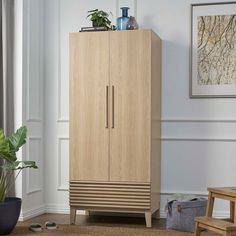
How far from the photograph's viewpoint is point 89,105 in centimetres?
462

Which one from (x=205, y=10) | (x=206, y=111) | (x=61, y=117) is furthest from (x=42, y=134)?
(x=205, y=10)

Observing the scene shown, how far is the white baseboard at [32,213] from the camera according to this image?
186 inches

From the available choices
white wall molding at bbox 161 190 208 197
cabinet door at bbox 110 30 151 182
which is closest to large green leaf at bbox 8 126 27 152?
cabinet door at bbox 110 30 151 182

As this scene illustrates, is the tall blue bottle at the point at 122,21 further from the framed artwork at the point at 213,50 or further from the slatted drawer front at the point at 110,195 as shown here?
the slatted drawer front at the point at 110,195

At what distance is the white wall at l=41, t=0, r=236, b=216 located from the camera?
4.82 m

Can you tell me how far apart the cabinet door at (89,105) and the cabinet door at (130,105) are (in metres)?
0.08

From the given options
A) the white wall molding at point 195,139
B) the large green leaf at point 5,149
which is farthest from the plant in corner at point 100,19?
the large green leaf at point 5,149

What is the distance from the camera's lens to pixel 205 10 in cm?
488

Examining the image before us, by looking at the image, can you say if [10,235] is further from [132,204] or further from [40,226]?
[132,204]

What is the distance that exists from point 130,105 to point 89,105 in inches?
15.1

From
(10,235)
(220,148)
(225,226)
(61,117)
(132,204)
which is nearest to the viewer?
(225,226)

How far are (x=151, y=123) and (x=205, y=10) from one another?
1.28m

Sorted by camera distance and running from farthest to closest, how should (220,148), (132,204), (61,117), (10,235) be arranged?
(61,117)
(220,148)
(132,204)
(10,235)

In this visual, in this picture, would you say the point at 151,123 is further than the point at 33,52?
No
